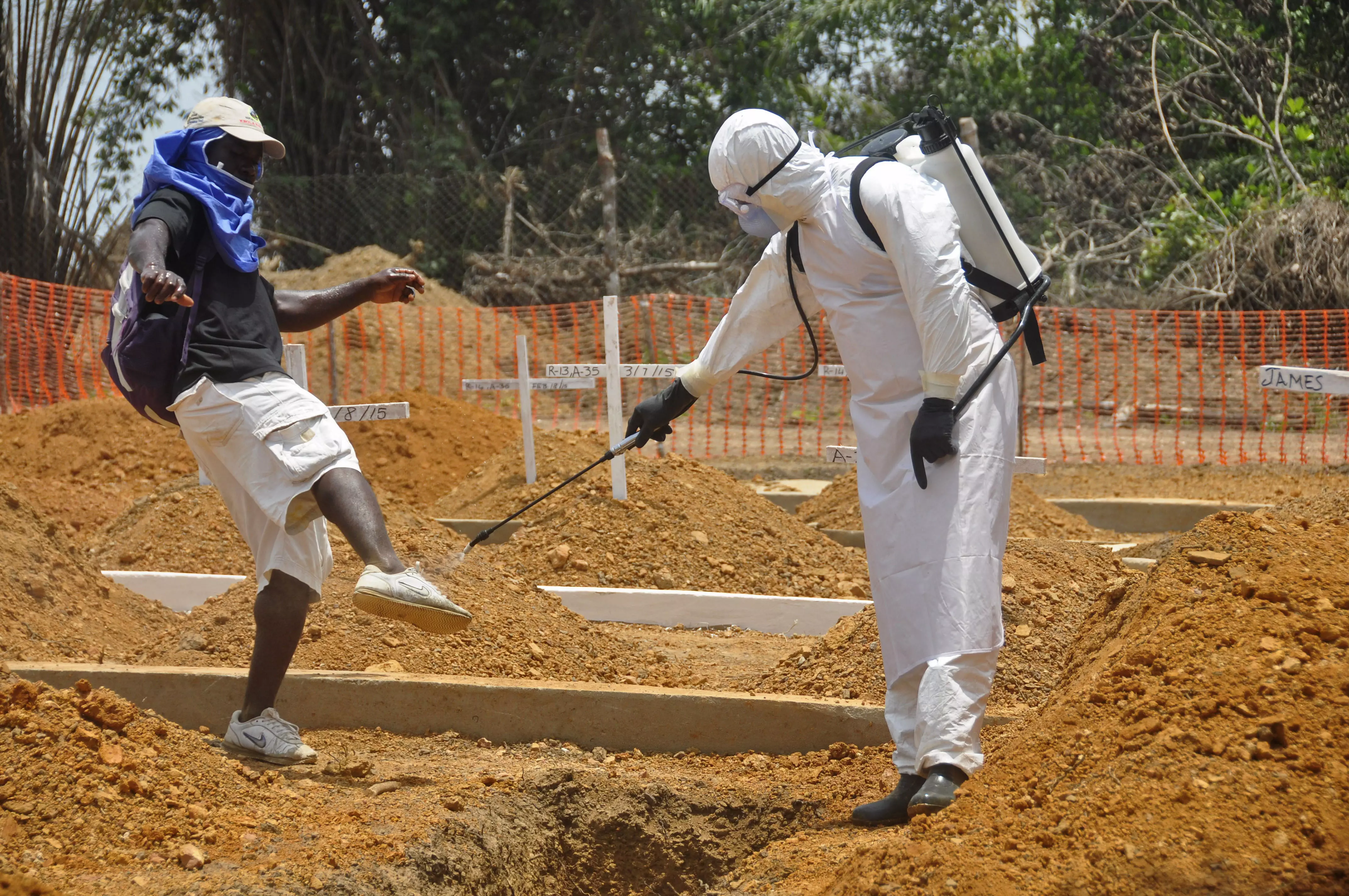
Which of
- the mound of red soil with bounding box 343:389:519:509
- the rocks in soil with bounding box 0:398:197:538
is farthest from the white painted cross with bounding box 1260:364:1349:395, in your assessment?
the rocks in soil with bounding box 0:398:197:538

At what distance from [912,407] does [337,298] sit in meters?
1.87

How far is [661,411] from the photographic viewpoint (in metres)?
4.08

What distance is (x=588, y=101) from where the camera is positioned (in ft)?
68.1

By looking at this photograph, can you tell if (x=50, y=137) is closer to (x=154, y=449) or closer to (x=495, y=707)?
(x=154, y=449)

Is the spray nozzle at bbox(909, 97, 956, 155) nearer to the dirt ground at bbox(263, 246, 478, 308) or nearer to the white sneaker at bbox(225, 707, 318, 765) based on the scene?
the white sneaker at bbox(225, 707, 318, 765)

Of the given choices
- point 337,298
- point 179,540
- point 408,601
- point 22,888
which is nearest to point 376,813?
point 408,601

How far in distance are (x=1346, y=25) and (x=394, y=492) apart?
13.9m

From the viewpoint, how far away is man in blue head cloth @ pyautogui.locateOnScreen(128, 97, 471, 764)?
3.47 metres

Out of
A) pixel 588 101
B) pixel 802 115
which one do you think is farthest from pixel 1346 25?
pixel 588 101

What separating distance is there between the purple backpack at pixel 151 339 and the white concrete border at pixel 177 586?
10.6 ft

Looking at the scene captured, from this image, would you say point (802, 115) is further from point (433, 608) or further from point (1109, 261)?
point (433, 608)

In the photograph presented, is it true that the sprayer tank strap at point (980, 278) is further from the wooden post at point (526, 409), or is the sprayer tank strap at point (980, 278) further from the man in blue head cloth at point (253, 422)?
the wooden post at point (526, 409)

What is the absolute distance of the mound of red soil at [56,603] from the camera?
5363 millimetres

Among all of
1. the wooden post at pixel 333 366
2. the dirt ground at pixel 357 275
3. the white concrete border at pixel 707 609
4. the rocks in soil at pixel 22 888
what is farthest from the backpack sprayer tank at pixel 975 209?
the dirt ground at pixel 357 275
